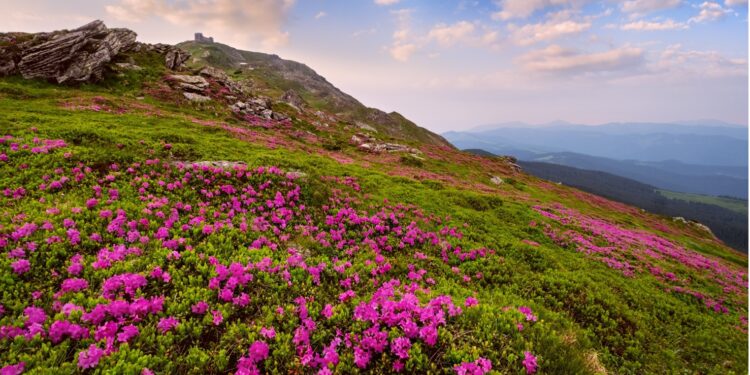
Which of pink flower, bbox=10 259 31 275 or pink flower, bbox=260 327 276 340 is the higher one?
pink flower, bbox=10 259 31 275

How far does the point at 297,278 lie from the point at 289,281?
445 mm

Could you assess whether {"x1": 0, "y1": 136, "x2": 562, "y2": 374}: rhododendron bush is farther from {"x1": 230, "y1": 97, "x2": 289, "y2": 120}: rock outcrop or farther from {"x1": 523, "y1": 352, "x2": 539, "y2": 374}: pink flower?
{"x1": 230, "y1": 97, "x2": 289, "y2": 120}: rock outcrop

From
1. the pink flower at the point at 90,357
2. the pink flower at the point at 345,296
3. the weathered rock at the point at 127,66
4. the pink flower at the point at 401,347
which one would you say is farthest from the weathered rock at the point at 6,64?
the pink flower at the point at 401,347

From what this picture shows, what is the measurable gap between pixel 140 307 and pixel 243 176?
1033cm

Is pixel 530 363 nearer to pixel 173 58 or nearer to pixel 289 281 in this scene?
pixel 289 281

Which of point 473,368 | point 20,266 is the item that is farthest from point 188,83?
point 473,368

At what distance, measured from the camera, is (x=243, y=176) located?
1595cm

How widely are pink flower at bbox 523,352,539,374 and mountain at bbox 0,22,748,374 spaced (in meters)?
0.04

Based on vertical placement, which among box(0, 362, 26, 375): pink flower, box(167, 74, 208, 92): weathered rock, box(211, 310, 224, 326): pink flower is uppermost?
box(167, 74, 208, 92): weathered rock

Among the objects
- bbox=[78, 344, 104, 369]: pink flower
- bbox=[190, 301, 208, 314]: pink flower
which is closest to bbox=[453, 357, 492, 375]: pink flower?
bbox=[190, 301, 208, 314]: pink flower

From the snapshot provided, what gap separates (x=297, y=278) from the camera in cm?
861

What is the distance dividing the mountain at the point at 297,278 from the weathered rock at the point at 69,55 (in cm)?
1683

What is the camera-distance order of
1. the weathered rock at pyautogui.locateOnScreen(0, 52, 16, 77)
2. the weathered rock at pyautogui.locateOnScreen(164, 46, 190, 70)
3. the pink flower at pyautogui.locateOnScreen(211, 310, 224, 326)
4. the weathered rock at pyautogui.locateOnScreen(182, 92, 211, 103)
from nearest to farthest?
the pink flower at pyautogui.locateOnScreen(211, 310, 224, 326) → the weathered rock at pyautogui.locateOnScreen(0, 52, 16, 77) → the weathered rock at pyautogui.locateOnScreen(182, 92, 211, 103) → the weathered rock at pyautogui.locateOnScreen(164, 46, 190, 70)

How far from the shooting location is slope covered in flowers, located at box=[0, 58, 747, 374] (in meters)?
5.91
